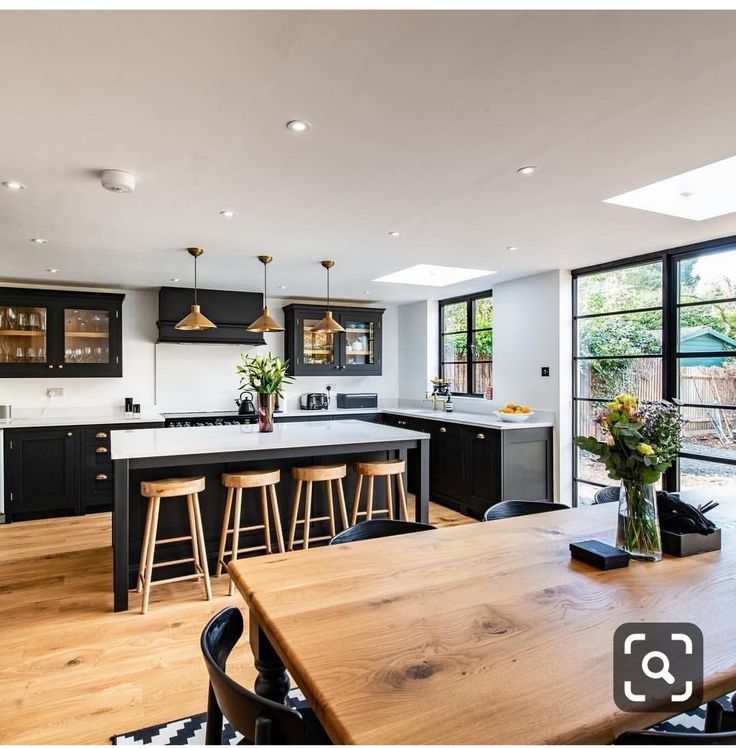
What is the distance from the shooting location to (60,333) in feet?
16.9

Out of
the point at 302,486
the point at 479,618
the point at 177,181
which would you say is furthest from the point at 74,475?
the point at 479,618

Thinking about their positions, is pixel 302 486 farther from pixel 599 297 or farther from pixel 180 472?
pixel 599 297

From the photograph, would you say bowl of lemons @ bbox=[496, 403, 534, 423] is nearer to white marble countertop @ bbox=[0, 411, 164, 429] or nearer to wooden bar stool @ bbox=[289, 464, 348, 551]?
wooden bar stool @ bbox=[289, 464, 348, 551]

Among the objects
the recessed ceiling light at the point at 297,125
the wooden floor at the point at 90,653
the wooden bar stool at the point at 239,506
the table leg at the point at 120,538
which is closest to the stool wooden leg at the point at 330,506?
the wooden bar stool at the point at 239,506

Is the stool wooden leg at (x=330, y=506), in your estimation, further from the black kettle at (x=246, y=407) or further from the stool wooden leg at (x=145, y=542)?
the black kettle at (x=246, y=407)

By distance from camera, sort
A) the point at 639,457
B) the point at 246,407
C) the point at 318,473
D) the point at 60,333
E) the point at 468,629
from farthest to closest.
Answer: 1. the point at 246,407
2. the point at 60,333
3. the point at 318,473
4. the point at 639,457
5. the point at 468,629

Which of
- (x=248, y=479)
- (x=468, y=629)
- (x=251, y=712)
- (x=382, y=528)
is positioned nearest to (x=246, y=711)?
(x=251, y=712)

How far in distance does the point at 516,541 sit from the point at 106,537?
3.74m

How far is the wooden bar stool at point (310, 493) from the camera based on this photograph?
11.4ft

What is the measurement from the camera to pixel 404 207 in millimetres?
2947

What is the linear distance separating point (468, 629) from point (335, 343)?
5.36m

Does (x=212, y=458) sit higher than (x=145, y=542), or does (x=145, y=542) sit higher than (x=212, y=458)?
(x=212, y=458)

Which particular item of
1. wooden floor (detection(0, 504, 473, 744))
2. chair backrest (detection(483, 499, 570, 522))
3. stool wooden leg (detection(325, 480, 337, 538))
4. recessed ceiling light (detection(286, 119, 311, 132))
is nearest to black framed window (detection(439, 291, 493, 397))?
stool wooden leg (detection(325, 480, 337, 538))
